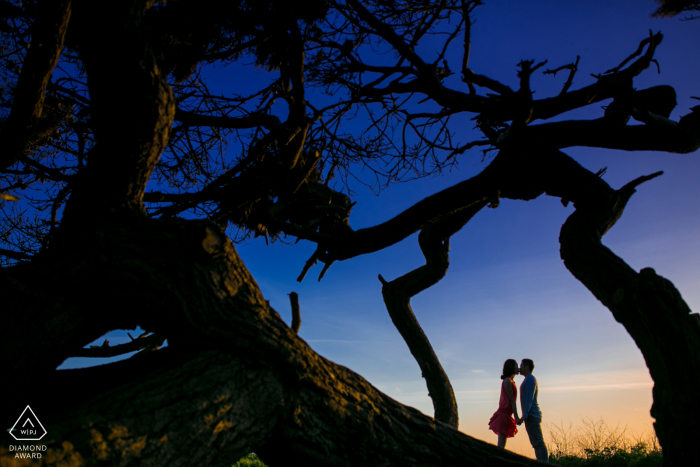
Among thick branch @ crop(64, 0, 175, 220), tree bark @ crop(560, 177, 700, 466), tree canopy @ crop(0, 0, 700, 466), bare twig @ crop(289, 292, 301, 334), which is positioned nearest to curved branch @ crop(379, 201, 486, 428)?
tree canopy @ crop(0, 0, 700, 466)

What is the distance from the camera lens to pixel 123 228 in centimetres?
225

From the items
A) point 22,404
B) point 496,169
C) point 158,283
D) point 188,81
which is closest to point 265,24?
point 188,81

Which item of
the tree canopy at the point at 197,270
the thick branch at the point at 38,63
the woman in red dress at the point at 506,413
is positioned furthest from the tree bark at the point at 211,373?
the woman in red dress at the point at 506,413

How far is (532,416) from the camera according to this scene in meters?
4.93

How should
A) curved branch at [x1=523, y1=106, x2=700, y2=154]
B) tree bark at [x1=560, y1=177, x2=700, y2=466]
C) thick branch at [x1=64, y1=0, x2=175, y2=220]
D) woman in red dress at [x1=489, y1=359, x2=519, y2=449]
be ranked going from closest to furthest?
thick branch at [x1=64, y1=0, x2=175, y2=220]
tree bark at [x1=560, y1=177, x2=700, y2=466]
curved branch at [x1=523, y1=106, x2=700, y2=154]
woman in red dress at [x1=489, y1=359, x2=519, y2=449]

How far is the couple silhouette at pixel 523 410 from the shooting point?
16.1 ft

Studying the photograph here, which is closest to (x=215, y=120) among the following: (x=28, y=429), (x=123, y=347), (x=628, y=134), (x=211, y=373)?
(x=123, y=347)

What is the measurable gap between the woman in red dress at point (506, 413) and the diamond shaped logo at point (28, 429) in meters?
5.09

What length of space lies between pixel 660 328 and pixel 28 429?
3.65m

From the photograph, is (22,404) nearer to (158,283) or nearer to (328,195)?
(158,283)

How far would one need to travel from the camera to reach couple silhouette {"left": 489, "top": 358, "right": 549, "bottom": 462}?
491 centimetres

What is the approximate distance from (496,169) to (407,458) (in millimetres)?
2909

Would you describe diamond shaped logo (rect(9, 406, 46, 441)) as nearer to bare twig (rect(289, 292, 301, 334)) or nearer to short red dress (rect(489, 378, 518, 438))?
bare twig (rect(289, 292, 301, 334))

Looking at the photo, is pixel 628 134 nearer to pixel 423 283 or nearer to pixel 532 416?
pixel 423 283
